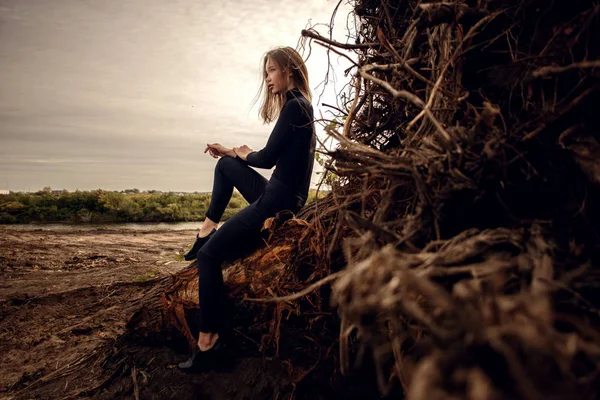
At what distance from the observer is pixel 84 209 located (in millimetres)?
15023

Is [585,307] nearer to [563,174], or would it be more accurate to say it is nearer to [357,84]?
[563,174]

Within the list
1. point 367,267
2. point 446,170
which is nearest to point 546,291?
point 367,267

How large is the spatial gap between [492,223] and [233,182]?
2.18 metres

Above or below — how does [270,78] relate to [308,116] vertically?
above

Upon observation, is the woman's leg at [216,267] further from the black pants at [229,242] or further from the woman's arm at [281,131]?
the woman's arm at [281,131]

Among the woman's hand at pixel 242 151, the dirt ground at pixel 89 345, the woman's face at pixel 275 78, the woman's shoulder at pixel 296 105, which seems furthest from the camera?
the woman's hand at pixel 242 151

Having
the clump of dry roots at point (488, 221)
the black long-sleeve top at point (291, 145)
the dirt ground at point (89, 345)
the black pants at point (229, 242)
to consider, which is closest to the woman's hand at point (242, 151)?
the black long-sleeve top at point (291, 145)

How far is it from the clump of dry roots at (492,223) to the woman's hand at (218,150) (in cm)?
141

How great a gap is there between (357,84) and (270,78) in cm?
99

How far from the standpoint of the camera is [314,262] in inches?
85.4

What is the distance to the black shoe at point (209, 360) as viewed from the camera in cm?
235

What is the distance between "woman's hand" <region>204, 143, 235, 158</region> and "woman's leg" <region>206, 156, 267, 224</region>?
0.15 feet

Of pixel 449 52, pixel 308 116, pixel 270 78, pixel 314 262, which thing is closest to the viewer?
pixel 449 52

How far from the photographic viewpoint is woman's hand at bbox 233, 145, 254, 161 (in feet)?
9.18
